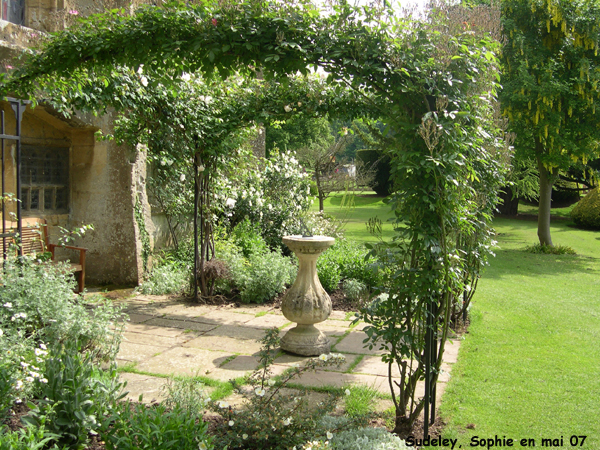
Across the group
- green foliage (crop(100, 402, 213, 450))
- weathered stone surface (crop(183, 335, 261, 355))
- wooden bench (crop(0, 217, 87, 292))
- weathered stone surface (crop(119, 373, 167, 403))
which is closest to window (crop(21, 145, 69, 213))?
wooden bench (crop(0, 217, 87, 292))

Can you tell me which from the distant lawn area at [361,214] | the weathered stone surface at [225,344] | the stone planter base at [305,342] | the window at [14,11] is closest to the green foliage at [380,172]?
the distant lawn area at [361,214]

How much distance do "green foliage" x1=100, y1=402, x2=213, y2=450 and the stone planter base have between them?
80.5 inches

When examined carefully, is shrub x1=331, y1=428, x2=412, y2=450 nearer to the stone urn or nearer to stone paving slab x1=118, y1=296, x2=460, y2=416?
stone paving slab x1=118, y1=296, x2=460, y2=416

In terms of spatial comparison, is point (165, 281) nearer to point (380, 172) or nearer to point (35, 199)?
point (35, 199)

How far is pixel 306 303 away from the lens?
4508 mm

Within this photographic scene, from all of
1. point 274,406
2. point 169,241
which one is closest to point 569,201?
point 169,241

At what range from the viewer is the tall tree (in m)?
10.9

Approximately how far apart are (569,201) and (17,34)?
23054 mm

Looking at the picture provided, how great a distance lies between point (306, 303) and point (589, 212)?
15349 mm

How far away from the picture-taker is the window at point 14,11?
6008 mm

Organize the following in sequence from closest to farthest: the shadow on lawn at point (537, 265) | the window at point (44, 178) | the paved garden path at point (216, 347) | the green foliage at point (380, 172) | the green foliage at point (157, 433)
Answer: the green foliage at point (157, 433)
the paved garden path at point (216, 347)
the window at point (44, 178)
the shadow on lawn at point (537, 265)
the green foliage at point (380, 172)

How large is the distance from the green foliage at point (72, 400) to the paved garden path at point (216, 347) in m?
0.77

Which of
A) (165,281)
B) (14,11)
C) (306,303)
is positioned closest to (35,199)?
(165,281)

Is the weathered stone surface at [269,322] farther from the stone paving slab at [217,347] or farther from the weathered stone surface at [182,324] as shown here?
the weathered stone surface at [182,324]
